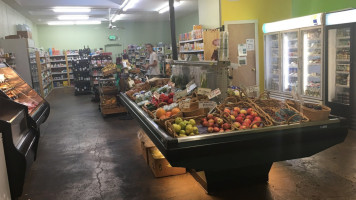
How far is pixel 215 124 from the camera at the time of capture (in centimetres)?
313

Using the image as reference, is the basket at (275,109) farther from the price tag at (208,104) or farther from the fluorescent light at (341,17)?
the fluorescent light at (341,17)

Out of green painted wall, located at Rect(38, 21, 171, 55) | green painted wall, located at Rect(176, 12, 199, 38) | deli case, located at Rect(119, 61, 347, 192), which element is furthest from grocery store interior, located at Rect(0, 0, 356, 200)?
green painted wall, located at Rect(38, 21, 171, 55)

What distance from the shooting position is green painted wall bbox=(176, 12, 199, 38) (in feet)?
53.5

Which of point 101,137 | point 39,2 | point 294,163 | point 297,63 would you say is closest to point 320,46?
point 297,63

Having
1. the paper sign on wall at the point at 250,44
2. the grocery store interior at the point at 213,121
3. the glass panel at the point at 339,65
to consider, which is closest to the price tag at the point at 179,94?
the grocery store interior at the point at 213,121

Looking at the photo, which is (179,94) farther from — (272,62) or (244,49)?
(272,62)

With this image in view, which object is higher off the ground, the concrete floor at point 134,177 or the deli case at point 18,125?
the deli case at point 18,125

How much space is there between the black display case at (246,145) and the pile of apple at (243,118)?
156mm

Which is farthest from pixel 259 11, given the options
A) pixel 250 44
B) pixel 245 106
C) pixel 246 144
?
pixel 246 144

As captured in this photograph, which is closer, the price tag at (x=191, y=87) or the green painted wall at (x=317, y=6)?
the price tag at (x=191, y=87)

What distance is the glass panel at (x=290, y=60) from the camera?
7.63 metres

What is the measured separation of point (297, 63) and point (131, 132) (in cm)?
412

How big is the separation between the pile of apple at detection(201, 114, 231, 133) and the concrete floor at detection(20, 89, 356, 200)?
0.97 metres

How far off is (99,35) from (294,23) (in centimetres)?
1447
